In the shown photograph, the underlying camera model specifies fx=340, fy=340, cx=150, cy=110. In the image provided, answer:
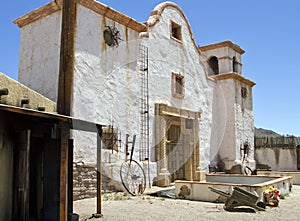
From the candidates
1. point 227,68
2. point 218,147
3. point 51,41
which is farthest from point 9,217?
point 227,68

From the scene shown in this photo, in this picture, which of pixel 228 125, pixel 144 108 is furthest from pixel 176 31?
pixel 228 125

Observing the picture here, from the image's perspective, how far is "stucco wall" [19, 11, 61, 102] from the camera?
37.2 ft

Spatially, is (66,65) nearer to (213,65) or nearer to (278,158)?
(213,65)

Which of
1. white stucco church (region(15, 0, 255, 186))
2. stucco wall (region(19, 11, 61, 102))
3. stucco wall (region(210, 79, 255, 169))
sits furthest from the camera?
stucco wall (region(210, 79, 255, 169))

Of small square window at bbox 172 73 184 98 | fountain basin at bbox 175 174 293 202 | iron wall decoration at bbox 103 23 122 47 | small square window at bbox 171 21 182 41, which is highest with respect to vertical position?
small square window at bbox 171 21 182 41

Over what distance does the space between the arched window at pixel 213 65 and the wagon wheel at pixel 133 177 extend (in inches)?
404

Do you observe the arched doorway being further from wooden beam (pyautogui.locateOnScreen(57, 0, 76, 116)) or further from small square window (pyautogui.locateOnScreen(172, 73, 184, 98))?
wooden beam (pyautogui.locateOnScreen(57, 0, 76, 116))

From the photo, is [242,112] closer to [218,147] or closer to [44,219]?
[218,147]

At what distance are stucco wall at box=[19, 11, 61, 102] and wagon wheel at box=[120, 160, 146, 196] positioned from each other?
11.7 feet

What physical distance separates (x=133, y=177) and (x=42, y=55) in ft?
17.9

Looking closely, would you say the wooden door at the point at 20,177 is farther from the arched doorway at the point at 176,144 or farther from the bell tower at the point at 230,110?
the bell tower at the point at 230,110

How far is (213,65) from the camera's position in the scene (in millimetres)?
21469

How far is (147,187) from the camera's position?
44.0 ft

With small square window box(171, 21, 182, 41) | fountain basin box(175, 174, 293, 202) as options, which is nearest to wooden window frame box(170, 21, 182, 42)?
small square window box(171, 21, 182, 41)
